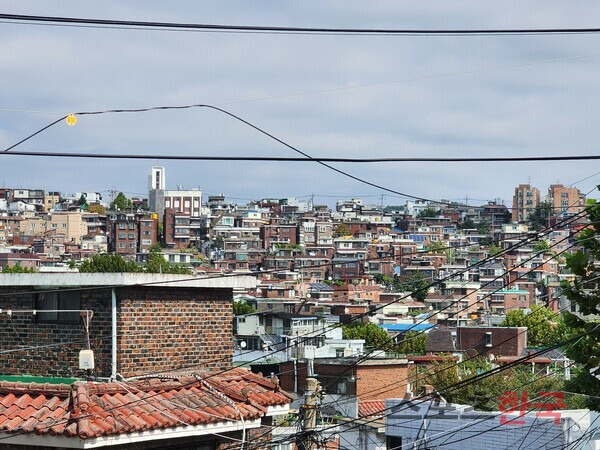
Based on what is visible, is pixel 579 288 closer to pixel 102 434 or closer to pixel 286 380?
pixel 102 434


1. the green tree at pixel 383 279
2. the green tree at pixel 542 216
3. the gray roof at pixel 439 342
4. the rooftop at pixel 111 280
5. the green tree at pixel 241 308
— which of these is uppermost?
the green tree at pixel 542 216

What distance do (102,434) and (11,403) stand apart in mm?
1331

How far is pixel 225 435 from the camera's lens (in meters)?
13.1

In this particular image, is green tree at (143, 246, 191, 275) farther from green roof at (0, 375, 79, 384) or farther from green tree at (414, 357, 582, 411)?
green roof at (0, 375, 79, 384)

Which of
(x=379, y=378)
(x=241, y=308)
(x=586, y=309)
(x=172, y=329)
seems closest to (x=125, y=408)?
(x=172, y=329)

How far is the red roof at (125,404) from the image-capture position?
1159cm

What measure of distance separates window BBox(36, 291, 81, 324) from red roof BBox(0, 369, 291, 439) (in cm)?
113

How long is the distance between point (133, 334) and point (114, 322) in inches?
11.3

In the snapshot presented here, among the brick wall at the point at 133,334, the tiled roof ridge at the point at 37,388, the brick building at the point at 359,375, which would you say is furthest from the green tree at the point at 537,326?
the tiled roof ridge at the point at 37,388

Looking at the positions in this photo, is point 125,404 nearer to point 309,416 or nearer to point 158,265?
point 309,416

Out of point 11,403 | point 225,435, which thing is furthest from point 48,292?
point 225,435

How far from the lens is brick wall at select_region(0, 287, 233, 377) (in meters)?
13.1

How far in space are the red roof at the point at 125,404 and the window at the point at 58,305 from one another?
1126 millimetres

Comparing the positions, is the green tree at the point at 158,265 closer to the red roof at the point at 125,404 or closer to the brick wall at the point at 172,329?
the brick wall at the point at 172,329
